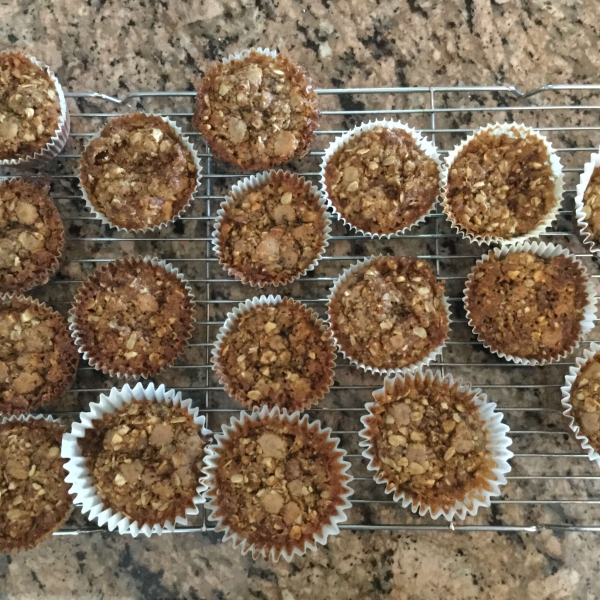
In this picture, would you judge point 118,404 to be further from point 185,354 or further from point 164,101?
point 164,101

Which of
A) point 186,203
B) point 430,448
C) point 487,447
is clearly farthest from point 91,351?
point 487,447

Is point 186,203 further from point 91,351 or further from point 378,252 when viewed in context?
point 378,252

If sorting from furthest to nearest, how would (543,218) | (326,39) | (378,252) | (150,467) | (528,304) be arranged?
(326,39) < (378,252) < (543,218) < (528,304) < (150,467)

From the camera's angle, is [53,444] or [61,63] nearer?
[53,444]

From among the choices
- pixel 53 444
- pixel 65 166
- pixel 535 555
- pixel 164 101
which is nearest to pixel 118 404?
pixel 53 444

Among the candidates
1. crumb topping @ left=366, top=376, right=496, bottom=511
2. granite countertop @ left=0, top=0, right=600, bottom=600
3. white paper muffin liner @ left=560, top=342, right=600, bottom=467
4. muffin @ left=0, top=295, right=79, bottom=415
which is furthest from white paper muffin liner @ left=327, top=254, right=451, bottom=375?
muffin @ left=0, top=295, right=79, bottom=415
